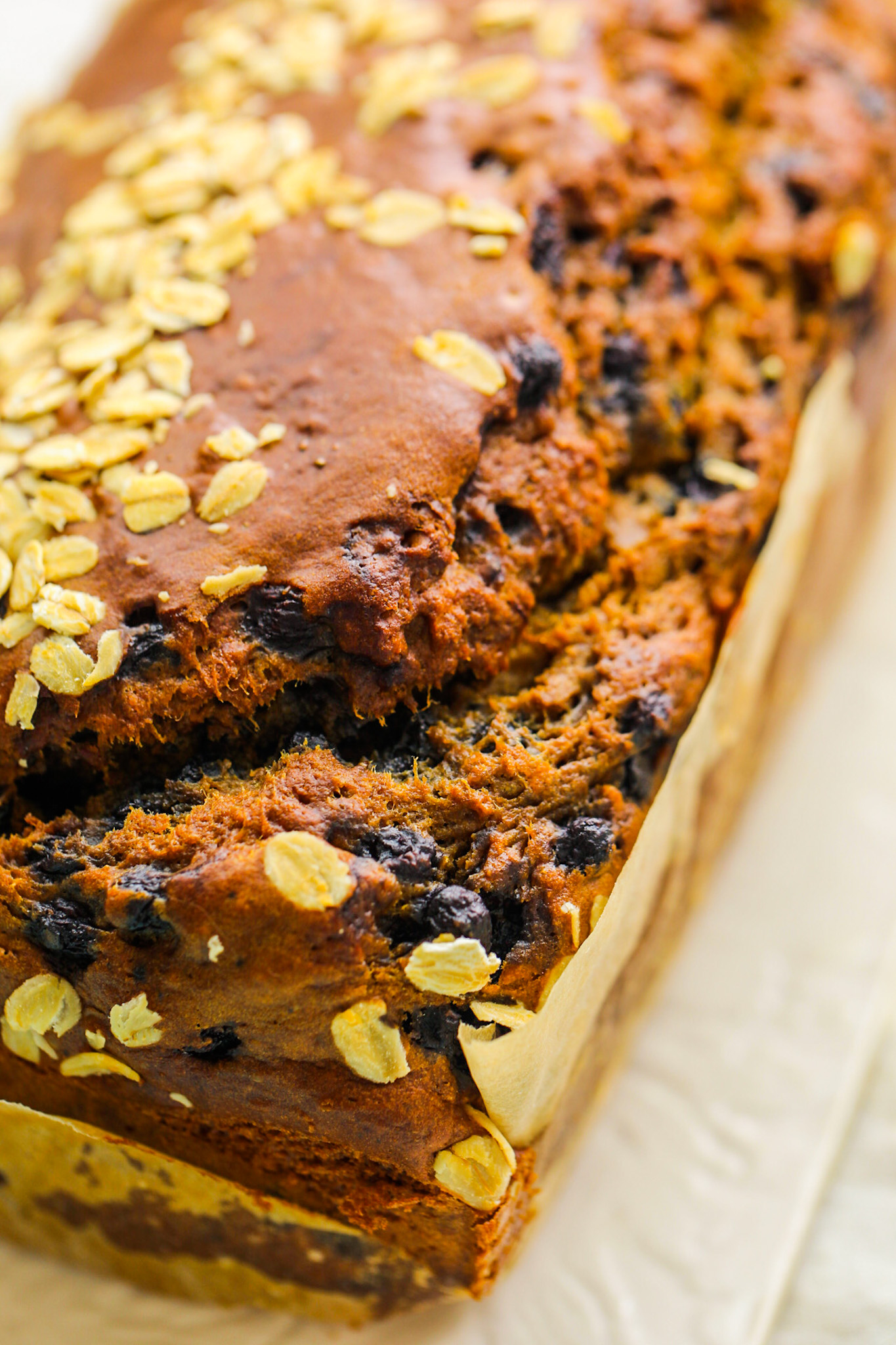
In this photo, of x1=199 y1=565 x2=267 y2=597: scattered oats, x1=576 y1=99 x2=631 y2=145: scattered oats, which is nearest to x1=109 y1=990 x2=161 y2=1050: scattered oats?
x1=199 y1=565 x2=267 y2=597: scattered oats

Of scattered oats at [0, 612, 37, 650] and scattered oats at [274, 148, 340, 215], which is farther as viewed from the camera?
scattered oats at [274, 148, 340, 215]

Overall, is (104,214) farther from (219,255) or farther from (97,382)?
(97,382)

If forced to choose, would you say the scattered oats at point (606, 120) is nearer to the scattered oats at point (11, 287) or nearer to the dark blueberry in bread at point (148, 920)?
the scattered oats at point (11, 287)

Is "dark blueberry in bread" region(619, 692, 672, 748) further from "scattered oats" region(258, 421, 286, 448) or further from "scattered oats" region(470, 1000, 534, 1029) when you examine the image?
"scattered oats" region(258, 421, 286, 448)

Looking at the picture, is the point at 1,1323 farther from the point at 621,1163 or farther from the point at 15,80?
the point at 15,80

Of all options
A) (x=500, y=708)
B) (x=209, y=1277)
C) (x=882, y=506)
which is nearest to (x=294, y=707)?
(x=500, y=708)

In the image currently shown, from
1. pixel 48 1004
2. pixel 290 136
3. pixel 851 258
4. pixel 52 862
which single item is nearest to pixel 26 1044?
pixel 48 1004

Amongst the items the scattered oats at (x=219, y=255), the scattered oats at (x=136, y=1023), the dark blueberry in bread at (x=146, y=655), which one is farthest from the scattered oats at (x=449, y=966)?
the scattered oats at (x=219, y=255)
